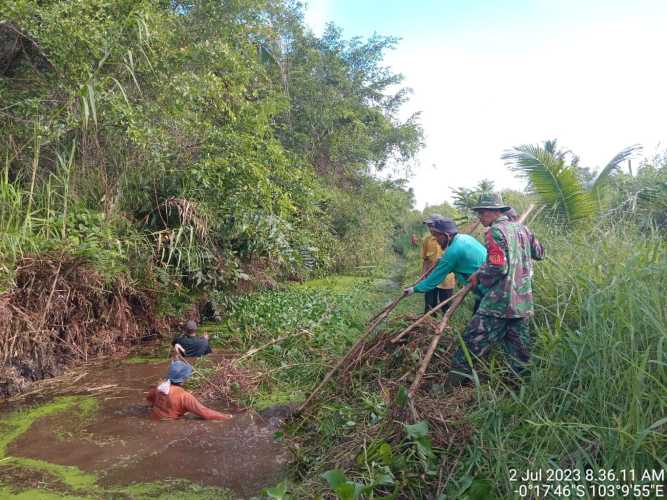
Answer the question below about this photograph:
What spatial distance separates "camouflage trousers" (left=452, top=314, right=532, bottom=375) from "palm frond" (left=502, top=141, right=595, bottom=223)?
168 inches

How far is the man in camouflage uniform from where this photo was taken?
134 inches

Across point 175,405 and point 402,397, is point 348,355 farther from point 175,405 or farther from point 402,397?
point 175,405

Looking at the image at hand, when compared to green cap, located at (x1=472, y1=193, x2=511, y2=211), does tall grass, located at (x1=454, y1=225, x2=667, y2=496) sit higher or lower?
lower

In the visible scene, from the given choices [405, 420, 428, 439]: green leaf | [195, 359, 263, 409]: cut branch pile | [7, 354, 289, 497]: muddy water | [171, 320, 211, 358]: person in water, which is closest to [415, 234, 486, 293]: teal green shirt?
[405, 420, 428, 439]: green leaf

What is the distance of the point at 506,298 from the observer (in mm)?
3412

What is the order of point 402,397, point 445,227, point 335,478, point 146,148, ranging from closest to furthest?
point 335,478, point 402,397, point 445,227, point 146,148

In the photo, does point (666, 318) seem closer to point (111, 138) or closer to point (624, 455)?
point (624, 455)

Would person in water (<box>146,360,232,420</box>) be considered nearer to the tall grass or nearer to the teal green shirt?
the teal green shirt

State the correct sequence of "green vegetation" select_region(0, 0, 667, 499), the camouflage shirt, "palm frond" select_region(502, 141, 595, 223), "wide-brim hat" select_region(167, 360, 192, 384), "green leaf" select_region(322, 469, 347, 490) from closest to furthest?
"green leaf" select_region(322, 469, 347, 490), "green vegetation" select_region(0, 0, 667, 499), the camouflage shirt, "wide-brim hat" select_region(167, 360, 192, 384), "palm frond" select_region(502, 141, 595, 223)

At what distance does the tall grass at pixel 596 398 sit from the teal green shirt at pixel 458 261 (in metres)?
1.07

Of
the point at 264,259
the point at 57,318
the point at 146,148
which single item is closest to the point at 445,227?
the point at 146,148

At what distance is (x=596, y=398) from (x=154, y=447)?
3641mm

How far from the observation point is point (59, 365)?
5.95 meters

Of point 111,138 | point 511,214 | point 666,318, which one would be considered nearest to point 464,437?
point 666,318
